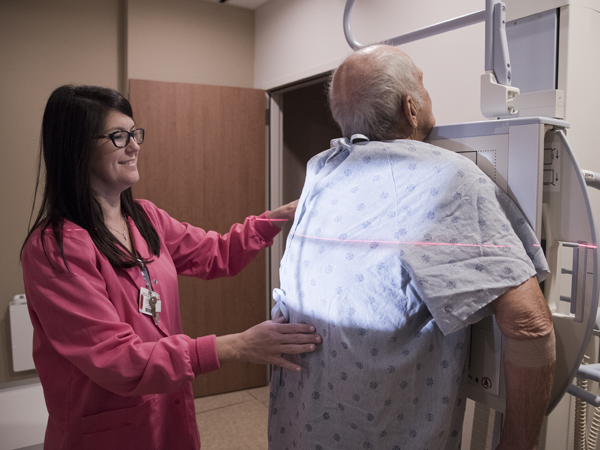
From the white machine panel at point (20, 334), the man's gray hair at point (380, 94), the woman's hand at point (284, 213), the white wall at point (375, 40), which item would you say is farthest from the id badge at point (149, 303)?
the white machine panel at point (20, 334)

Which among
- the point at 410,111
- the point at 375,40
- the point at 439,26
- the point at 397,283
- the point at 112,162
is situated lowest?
the point at 397,283

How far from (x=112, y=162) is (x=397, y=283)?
788 mm

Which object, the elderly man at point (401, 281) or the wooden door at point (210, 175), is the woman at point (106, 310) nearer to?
the elderly man at point (401, 281)

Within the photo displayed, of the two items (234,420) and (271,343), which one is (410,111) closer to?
(271,343)

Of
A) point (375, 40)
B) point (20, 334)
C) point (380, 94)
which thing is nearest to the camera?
point (380, 94)

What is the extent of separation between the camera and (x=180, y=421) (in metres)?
1.34

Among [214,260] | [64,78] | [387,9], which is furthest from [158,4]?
[214,260]

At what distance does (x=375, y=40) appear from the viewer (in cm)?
224

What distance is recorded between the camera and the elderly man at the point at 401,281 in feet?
2.97

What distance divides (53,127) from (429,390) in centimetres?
110

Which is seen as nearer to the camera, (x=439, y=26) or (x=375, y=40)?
(x=439, y=26)

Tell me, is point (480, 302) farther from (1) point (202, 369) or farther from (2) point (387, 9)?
(2) point (387, 9)

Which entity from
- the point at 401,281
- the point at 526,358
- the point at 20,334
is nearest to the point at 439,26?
the point at 401,281

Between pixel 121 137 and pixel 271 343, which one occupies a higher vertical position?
pixel 121 137
